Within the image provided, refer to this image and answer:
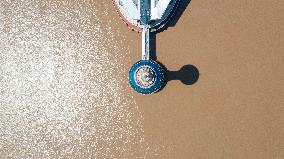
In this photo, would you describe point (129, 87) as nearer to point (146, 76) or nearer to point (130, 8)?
point (146, 76)

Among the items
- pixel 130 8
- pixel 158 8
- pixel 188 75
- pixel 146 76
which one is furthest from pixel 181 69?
pixel 130 8

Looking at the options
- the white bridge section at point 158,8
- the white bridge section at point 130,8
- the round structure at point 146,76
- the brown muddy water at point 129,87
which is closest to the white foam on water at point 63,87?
the brown muddy water at point 129,87

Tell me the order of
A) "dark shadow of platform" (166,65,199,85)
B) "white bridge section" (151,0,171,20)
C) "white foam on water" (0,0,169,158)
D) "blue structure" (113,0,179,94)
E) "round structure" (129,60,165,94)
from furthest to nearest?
"white foam on water" (0,0,169,158) → "dark shadow of platform" (166,65,199,85) → "white bridge section" (151,0,171,20) → "blue structure" (113,0,179,94) → "round structure" (129,60,165,94)

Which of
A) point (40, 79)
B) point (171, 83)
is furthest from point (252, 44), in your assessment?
point (40, 79)

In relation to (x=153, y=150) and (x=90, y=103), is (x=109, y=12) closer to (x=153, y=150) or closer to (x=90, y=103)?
(x=90, y=103)

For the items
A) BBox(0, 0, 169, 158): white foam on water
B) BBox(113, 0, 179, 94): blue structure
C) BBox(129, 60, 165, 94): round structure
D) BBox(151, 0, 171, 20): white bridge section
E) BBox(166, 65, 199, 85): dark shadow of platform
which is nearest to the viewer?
BBox(129, 60, 165, 94): round structure

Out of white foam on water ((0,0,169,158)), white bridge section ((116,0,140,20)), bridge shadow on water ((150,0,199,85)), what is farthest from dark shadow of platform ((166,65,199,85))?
white bridge section ((116,0,140,20))

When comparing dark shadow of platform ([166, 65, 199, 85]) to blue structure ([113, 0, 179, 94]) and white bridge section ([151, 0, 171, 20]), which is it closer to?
blue structure ([113, 0, 179, 94])
